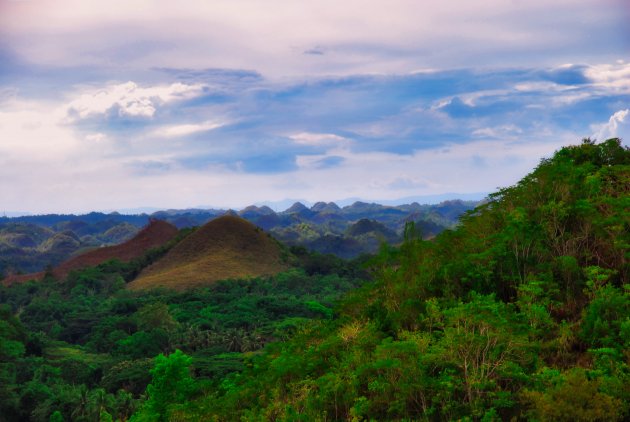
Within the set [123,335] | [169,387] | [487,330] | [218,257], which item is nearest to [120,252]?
[218,257]

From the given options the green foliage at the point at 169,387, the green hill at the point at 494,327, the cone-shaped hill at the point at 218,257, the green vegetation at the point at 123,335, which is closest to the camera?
the green hill at the point at 494,327

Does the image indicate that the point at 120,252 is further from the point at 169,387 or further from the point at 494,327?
the point at 494,327

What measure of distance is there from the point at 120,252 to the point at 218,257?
46.6 metres

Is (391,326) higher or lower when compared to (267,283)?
higher

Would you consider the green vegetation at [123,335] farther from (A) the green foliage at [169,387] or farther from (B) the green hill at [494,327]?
(B) the green hill at [494,327]

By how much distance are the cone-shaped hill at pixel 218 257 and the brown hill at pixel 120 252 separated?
19.9 meters

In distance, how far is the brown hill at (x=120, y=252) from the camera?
13625 cm

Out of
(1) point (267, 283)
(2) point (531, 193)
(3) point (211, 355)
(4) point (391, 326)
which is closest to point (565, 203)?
(2) point (531, 193)

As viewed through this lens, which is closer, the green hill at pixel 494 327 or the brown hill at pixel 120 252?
the green hill at pixel 494 327

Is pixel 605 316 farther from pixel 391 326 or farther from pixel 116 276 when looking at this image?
pixel 116 276

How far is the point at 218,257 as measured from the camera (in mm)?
122875

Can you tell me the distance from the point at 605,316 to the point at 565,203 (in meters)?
6.70

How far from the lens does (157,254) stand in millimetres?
133625

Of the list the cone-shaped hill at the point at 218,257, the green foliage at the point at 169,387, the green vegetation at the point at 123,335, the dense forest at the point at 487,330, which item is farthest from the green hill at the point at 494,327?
the cone-shaped hill at the point at 218,257
